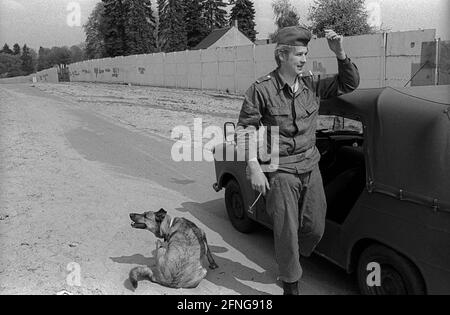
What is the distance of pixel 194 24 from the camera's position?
7650cm

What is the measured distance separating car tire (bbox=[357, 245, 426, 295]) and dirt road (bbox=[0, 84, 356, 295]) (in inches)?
19.1

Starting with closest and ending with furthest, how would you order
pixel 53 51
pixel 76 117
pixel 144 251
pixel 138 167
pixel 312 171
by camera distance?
pixel 312 171, pixel 144 251, pixel 138 167, pixel 76 117, pixel 53 51

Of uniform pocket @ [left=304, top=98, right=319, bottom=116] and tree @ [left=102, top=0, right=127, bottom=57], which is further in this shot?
tree @ [left=102, top=0, right=127, bottom=57]

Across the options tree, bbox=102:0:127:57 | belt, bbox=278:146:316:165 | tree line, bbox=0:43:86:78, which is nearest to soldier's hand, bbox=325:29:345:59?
belt, bbox=278:146:316:165

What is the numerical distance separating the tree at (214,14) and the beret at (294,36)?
264ft

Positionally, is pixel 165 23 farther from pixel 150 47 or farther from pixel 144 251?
pixel 144 251

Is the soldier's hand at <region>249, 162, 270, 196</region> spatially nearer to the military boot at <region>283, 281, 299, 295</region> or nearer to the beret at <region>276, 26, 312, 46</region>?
the military boot at <region>283, 281, 299, 295</region>

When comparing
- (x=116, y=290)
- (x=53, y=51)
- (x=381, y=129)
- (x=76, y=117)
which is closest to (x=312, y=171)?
(x=381, y=129)

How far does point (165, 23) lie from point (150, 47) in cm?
693

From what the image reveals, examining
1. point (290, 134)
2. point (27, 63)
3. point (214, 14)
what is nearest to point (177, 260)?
point (290, 134)

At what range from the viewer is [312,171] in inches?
132

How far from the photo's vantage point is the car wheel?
4.86 meters
